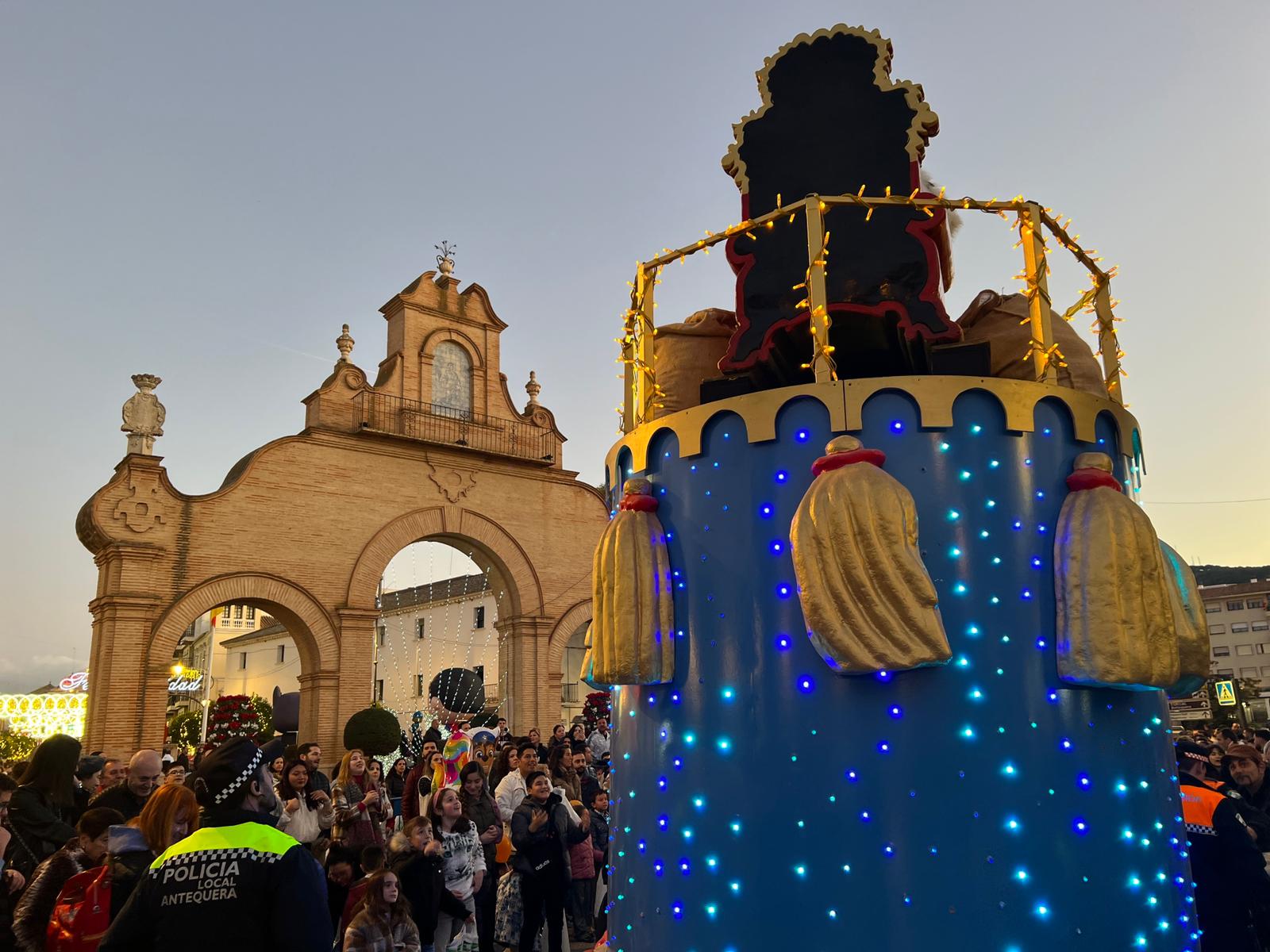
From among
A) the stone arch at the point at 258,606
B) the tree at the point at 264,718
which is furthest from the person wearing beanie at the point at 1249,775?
the tree at the point at 264,718

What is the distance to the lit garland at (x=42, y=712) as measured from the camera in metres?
25.8

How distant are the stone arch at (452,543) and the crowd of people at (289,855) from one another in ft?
35.3

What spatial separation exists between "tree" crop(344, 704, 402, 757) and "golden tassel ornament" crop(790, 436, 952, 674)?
694 inches

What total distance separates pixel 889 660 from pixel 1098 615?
2.68ft

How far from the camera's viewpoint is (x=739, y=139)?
16.5 ft

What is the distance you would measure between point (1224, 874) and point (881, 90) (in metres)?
4.37

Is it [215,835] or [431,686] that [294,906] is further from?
[431,686]

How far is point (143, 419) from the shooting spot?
20422 mm

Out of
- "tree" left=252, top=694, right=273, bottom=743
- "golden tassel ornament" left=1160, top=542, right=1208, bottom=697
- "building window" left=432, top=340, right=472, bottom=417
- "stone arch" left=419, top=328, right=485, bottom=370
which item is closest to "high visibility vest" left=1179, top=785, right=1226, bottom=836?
"golden tassel ornament" left=1160, top=542, right=1208, bottom=697

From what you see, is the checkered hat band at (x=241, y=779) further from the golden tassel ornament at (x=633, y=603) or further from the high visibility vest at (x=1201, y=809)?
the high visibility vest at (x=1201, y=809)

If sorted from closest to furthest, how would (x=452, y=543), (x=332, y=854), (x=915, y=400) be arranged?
(x=915, y=400), (x=332, y=854), (x=452, y=543)

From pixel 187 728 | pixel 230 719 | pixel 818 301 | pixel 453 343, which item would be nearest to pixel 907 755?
pixel 818 301

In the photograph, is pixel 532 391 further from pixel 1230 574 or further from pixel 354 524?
pixel 1230 574

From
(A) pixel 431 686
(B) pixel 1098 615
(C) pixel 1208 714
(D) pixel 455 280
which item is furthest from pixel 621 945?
(C) pixel 1208 714
